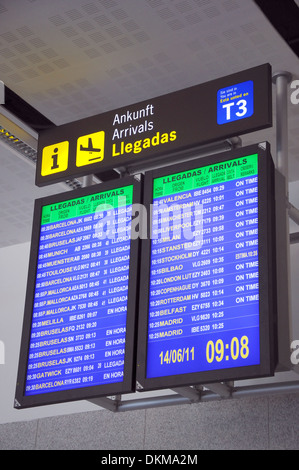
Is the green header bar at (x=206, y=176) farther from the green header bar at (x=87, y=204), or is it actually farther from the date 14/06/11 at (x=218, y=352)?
the date 14/06/11 at (x=218, y=352)

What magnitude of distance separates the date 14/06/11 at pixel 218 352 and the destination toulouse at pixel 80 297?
0.33m

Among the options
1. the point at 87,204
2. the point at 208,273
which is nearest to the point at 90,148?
the point at 87,204

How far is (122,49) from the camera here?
5.12 m

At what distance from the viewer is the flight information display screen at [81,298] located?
4.55m

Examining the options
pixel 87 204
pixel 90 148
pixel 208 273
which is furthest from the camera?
pixel 90 148

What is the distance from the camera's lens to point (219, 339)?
4219 millimetres

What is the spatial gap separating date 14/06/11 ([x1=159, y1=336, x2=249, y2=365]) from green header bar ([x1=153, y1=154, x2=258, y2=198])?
0.93 metres

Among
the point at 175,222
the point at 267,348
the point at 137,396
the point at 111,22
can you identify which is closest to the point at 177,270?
the point at 175,222

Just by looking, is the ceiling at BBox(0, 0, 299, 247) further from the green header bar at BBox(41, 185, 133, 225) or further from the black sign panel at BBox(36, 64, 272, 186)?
the green header bar at BBox(41, 185, 133, 225)

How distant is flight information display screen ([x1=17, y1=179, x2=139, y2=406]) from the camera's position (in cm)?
455

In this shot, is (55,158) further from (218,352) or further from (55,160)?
(218,352)

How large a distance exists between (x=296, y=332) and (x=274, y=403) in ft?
1.60

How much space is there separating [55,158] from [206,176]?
1093 millimetres

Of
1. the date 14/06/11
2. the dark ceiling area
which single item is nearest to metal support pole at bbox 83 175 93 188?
the dark ceiling area
